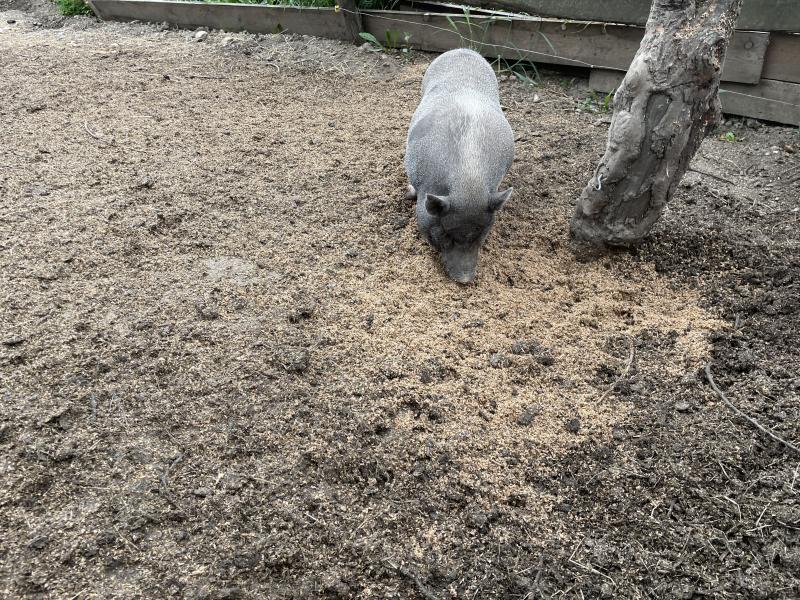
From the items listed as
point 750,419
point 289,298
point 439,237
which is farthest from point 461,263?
point 750,419

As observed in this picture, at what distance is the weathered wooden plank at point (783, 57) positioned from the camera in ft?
14.2

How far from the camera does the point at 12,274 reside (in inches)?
117

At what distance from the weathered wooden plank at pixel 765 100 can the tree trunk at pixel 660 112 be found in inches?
87.1

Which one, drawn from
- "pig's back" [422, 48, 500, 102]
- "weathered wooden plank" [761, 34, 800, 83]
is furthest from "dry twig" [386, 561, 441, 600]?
"weathered wooden plank" [761, 34, 800, 83]

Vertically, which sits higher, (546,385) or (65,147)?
(65,147)

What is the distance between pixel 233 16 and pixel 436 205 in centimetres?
468

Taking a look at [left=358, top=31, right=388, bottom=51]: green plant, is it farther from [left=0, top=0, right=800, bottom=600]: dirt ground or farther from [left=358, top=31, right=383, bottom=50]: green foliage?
[left=0, top=0, right=800, bottom=600]: dirt ground

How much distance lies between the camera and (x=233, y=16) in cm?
643

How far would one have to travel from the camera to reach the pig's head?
3.19m

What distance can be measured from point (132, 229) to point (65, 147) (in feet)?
4.53

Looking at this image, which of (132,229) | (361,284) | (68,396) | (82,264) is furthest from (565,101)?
(68,396)

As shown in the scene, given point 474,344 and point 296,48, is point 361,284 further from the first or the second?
point 296,48

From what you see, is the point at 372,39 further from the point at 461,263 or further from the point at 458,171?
the point at 461,263

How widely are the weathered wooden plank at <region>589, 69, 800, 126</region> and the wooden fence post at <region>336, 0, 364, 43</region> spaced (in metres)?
3.55
